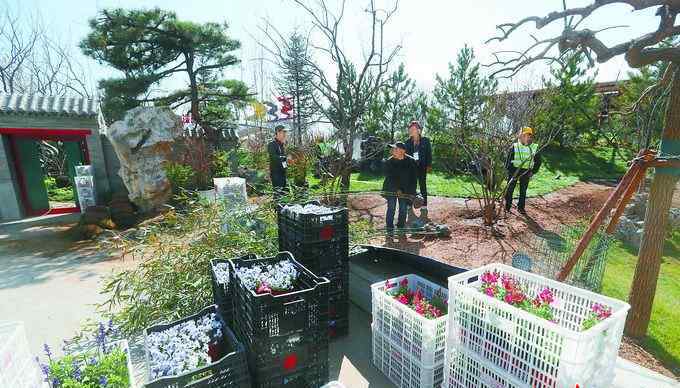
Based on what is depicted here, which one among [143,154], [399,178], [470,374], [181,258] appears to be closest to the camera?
[470,374]

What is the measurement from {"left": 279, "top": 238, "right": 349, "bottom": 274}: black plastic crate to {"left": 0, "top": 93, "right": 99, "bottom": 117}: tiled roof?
24.9ft

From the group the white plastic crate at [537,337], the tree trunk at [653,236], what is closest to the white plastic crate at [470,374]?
the white plastic crate at [537,337]

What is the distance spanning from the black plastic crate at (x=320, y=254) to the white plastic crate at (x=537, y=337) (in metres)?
0.94

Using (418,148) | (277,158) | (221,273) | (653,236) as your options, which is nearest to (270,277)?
(221,273)

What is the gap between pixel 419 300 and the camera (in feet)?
7.13

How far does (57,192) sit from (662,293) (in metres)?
14.4

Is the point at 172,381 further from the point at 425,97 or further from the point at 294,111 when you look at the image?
the point at 294,111

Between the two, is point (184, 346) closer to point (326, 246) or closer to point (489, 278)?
point (326, 246)

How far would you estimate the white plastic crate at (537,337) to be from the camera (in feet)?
4.54

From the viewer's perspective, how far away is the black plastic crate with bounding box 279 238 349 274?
2.40 m

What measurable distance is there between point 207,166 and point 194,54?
128 inches

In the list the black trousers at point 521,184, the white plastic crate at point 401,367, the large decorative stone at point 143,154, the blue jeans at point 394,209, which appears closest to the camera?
the white plastic crate at point 401,367

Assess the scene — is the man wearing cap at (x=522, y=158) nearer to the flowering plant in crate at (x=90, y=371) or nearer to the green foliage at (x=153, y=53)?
the flowering plant in crate at (x=90, y=371)

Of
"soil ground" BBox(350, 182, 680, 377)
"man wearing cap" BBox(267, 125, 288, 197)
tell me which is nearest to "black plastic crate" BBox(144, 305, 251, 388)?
"soil ground" BBox(350, 182, 680, 377)
